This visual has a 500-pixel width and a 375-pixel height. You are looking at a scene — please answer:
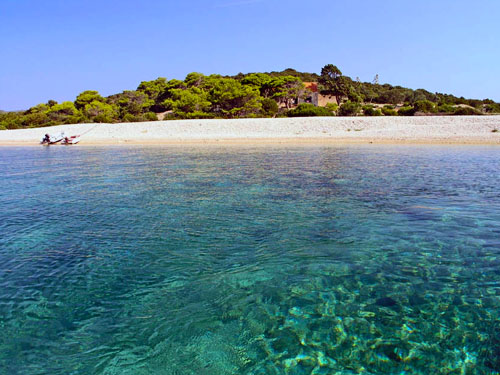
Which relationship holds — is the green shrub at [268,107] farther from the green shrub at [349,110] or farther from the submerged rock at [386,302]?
the submerged rock at [386,302]

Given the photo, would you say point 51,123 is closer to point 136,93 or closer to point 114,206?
point 136,93

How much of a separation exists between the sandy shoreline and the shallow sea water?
24301mm

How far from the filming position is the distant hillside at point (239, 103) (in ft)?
187

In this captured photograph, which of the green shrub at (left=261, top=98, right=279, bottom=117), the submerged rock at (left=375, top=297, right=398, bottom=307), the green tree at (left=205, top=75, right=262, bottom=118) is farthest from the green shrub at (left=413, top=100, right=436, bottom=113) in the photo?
the submerged rock at (left=375, top=297, right=398, bottom=307)

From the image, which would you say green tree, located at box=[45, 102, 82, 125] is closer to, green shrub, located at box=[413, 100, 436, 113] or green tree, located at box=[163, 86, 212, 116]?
green tree, located at box=[163, 86, 212, 116]

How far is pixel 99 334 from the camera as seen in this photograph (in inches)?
154

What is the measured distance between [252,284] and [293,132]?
34.1 meters

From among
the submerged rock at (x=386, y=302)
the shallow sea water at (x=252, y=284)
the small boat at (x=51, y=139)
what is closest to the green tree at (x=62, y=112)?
the small boat at (x=51, y=139)

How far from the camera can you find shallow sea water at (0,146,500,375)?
11.6 ft

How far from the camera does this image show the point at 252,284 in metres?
5.04

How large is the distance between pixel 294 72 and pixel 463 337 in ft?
389

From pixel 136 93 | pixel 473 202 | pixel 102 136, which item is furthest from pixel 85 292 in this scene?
pixel 136 93

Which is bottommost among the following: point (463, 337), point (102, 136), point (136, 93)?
point (463, 337)

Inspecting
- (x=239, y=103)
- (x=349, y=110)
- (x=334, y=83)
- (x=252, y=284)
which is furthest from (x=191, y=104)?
(x=252, y=284)
